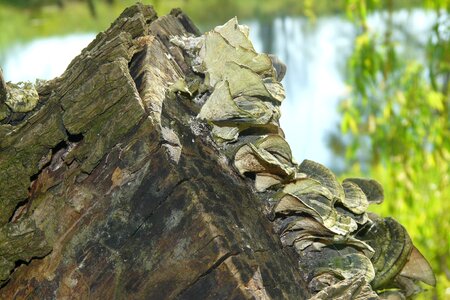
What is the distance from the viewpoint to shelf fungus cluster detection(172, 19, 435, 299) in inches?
37.1

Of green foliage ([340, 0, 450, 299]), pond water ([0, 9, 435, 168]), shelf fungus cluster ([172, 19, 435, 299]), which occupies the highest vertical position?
pond water ([0, 9, 435, 168])

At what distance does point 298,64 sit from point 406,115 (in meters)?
4.83

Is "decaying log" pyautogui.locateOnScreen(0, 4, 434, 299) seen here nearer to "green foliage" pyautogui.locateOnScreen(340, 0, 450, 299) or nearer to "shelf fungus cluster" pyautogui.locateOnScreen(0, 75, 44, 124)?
"shelf fungus cluster" pyautogui.locateOnScreen(0, 75, 44, 124)

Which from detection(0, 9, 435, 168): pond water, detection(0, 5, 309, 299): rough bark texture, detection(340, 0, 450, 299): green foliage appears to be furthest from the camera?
detection(0, 9, 435, 168): pond water

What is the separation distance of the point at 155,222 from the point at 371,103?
1812 millimetres

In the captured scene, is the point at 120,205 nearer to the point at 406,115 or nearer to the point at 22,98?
the point at 22,98

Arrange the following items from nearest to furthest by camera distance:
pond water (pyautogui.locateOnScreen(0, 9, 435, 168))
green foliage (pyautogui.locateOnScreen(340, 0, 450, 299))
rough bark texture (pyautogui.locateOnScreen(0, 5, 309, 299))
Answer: rough bark texture (pyautogui.locateOnScreen(0, 5, 309, 299))
green foliage (pyautogui.locateOnScreen(340, 0, 450, 299))
pond water (pyautogui.locateOnScreen(0, 9, 435, 168))

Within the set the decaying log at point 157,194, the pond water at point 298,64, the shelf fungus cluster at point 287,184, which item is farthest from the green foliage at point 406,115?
the pond water at point 298,64

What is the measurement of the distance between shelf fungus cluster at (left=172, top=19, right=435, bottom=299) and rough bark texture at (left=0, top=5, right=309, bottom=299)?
27 millimetres

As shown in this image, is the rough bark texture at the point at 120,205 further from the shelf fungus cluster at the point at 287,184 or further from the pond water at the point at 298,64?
the pond water at the point at 298,64

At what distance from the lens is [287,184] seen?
0.98 metres

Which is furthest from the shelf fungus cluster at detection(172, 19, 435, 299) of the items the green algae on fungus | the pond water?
the pond water

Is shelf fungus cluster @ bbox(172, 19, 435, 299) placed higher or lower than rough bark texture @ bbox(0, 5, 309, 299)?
higher

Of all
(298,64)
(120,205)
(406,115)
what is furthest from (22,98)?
(298,64)
